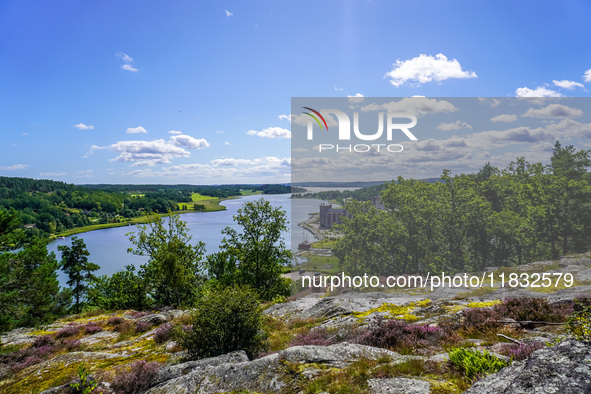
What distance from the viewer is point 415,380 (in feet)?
17.0

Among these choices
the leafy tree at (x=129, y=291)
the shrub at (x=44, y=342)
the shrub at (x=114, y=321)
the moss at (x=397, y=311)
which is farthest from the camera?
the leafy tree at (x=129, y=291)

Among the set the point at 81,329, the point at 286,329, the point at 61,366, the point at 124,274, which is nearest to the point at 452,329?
the point at 286,329

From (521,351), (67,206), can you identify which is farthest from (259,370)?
(67,206)

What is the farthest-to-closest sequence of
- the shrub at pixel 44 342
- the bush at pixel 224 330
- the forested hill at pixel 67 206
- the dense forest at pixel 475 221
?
the forested hill at pixel 67 206
the dense forest at pixel 475 221
the shrub at pixel 44 342
the bush at pixel 224 330

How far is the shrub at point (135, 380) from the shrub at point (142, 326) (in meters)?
8.02

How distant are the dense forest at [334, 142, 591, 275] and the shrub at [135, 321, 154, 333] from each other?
1033 inches

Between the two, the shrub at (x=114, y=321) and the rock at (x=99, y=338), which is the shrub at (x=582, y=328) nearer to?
the rock at (x=99, y=338)

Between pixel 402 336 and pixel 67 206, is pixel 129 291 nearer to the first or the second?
pixel 402 336

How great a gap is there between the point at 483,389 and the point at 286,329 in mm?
Result: 10232

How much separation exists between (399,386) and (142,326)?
14.6 meters

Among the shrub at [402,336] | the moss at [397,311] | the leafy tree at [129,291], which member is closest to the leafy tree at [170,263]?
the leafy tree at [129,291]

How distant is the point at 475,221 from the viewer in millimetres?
28734

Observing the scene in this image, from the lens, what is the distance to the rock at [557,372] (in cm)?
287

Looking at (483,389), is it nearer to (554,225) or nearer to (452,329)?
(452,329)
